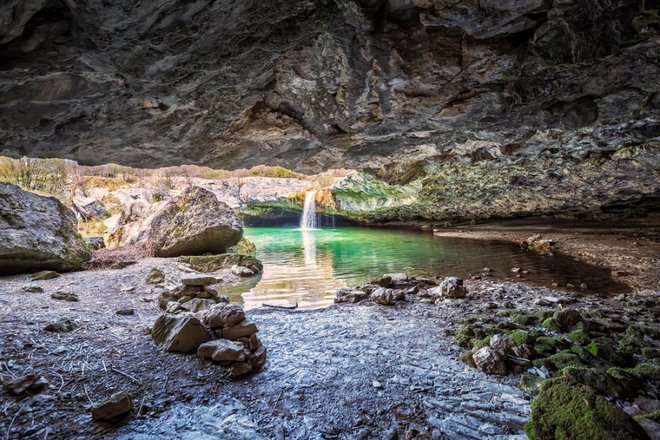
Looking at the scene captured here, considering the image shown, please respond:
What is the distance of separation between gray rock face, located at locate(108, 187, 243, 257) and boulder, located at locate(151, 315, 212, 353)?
826 centimetres

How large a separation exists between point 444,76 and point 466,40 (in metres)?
0.86

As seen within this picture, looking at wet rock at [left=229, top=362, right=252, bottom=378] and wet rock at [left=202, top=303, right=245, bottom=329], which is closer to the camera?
wet rock at [left=229, top=362, right=252, bottom=378]

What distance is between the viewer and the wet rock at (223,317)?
371cm

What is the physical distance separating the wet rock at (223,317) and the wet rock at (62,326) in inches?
67.8

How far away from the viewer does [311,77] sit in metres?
5.18

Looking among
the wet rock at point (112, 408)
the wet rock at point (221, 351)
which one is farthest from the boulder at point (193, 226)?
the wet rock at point (112, 408)

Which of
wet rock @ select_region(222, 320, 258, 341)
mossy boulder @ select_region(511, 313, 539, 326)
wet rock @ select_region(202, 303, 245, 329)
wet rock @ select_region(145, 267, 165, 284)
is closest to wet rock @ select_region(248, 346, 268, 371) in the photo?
wet rock @ select_region(222, 320, 258, 341)

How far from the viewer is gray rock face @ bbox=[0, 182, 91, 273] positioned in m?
7.22

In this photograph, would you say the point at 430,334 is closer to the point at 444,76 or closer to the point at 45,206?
the point at 444,76

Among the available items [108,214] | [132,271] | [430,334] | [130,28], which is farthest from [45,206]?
[108,214]

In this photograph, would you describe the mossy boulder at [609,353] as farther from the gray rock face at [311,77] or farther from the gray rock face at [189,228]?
the gray rock face at [189,228]

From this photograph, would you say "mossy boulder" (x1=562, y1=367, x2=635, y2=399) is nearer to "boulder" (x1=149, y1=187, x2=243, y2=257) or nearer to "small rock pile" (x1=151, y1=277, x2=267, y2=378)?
"small rock pile" (x1=151, y1=277, x2=267, y2=378)

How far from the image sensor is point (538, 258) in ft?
36.9

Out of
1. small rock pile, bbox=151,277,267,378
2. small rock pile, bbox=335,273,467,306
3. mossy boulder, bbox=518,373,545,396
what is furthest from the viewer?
small rock pile, bbox=335,273,467,306
